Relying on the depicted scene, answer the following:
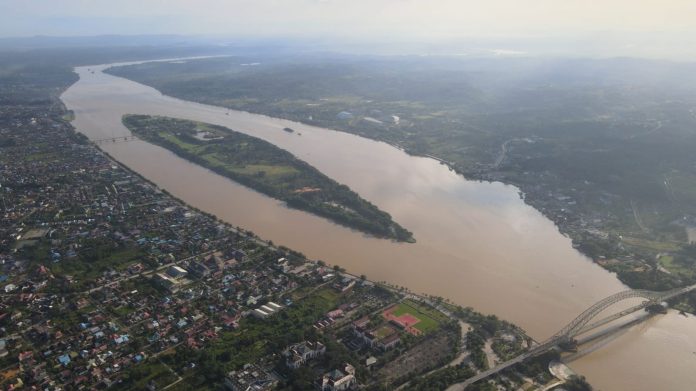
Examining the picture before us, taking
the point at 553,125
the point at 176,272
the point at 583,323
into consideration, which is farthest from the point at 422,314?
the point at 553,125

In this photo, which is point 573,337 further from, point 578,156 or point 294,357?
point 578,156

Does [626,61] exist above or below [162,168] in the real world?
above

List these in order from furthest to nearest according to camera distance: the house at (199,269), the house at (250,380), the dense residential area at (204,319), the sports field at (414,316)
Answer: the house at (199,269) < the sports field at (414,316) < the dense residential area at (204,319) < the house at (250,380)

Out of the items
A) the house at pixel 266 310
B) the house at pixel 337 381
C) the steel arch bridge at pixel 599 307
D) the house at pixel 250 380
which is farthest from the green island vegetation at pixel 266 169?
the house at pixel 250 380

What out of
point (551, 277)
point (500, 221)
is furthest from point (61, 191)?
point (551, 277)

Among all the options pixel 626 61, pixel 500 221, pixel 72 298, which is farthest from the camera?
pixel 626 61

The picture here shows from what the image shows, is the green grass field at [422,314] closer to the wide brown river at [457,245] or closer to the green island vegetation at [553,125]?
the wide brown river at [457,245]

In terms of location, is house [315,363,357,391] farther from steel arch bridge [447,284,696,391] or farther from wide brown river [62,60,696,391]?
wide brown river [62,60,696,391]

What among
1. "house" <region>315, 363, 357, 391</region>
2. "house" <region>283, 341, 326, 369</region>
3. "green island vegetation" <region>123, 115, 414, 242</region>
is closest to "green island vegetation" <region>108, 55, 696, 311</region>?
"green island vegetation" <region>123, 115, 414, 242</region>
